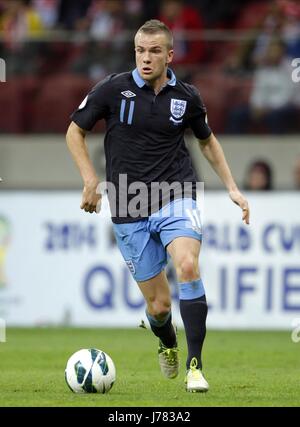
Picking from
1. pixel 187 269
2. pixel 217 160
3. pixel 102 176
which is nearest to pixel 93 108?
pixel 217 160

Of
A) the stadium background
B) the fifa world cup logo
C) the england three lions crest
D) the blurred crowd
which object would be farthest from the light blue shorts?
the blurred crowd

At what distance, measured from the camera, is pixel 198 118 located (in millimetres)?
8898

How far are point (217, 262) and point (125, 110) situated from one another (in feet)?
21.4

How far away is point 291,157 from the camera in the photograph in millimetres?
16125

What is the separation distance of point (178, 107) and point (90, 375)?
2.13m

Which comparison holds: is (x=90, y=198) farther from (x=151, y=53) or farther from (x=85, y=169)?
(x=151, y=53)

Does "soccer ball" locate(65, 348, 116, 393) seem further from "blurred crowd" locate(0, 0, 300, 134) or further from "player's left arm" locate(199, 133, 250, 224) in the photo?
"blurred crowd" locate(0, 0, 300, 134)

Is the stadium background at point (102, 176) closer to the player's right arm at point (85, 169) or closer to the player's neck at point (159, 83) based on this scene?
the player's neck at point (159, 83)

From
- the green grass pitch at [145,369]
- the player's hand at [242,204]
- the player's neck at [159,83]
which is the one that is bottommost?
the green grass pitch at [145,369]

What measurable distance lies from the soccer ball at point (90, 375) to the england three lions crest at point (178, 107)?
6.31 feet

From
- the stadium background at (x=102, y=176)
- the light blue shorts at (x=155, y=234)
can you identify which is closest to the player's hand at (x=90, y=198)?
the light blue shorts at (x=155, y=234)

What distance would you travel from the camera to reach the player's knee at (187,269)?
8211 millimetres

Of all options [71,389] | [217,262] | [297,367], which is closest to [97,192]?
[71,389]
